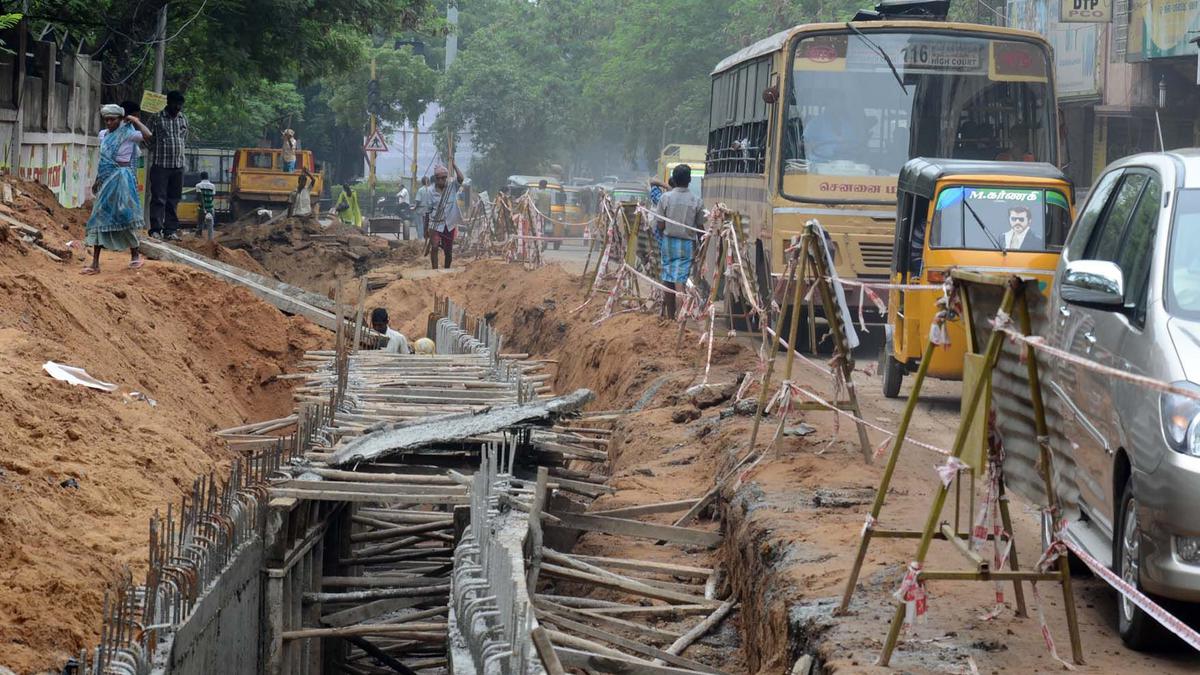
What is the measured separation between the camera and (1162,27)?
85.7ft

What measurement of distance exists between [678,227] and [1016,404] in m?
10.5

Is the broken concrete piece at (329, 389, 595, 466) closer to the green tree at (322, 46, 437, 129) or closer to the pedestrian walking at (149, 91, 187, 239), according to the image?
the pedestrian walking at (149, 91, 187, 239)

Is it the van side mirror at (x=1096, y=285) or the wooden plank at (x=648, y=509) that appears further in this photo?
the wooden plank at (x=648, y=509)

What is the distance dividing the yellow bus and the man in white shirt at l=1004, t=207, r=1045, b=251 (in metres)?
3.78

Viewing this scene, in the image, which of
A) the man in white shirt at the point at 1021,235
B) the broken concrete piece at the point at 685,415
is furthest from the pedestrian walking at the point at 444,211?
the man in white shirt at the point at 1021,235

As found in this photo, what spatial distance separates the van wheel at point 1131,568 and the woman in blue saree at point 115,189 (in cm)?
1184

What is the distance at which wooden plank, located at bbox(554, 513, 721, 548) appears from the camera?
362 inches

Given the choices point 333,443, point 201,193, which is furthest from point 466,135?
point 333,443

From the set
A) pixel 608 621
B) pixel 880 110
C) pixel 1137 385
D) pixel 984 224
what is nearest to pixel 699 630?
pixel 608 621

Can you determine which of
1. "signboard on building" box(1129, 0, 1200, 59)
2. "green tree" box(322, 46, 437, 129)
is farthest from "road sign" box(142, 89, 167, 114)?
"green tree" box(322, 46, 437, 129)

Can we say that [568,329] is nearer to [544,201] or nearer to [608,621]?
[608,621]

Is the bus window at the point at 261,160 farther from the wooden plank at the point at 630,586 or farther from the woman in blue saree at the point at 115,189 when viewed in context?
the wooden plank at the point at 630,586

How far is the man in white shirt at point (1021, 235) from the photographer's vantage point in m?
12.4

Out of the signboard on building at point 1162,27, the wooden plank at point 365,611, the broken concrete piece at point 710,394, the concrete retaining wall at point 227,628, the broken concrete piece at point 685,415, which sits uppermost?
the signboard on building at point 1162,27
